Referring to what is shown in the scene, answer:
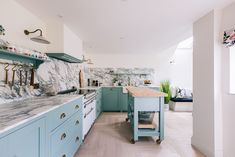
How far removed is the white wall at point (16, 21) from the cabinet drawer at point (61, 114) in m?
1.08

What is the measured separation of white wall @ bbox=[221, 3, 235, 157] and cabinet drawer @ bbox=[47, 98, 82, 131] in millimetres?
2146

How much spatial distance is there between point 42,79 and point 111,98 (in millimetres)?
3047

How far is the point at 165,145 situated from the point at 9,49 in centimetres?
273

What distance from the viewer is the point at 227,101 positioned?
201cm

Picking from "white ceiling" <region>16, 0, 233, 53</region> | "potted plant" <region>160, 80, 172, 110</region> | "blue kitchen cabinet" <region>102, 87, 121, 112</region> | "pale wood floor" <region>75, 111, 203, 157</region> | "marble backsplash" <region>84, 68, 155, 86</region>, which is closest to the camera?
"white ceiling" <region>16, 0, 233, 53</region>

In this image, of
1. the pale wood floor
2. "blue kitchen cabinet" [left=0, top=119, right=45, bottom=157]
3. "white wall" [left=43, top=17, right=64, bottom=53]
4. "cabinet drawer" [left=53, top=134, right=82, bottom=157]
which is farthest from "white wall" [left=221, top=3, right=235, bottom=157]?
"white wall" [left=43, top=17, right=64, bottom=53]

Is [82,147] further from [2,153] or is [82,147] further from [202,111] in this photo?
[202,111]

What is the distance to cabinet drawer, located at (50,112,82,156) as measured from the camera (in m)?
1.51

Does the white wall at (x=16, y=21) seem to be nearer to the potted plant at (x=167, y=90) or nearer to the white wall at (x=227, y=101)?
the white wall at (x=227, y=101)

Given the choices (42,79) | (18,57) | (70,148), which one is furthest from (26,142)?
(42,79)

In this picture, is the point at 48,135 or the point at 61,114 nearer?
the point at 48,135

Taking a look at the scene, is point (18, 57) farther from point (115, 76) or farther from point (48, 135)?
point (115, 76)

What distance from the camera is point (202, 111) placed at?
7.72ft

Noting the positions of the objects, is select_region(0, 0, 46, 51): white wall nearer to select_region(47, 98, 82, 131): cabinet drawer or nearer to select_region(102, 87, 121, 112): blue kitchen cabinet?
select_region(47, 98, 82, 131): cabinet drawer
